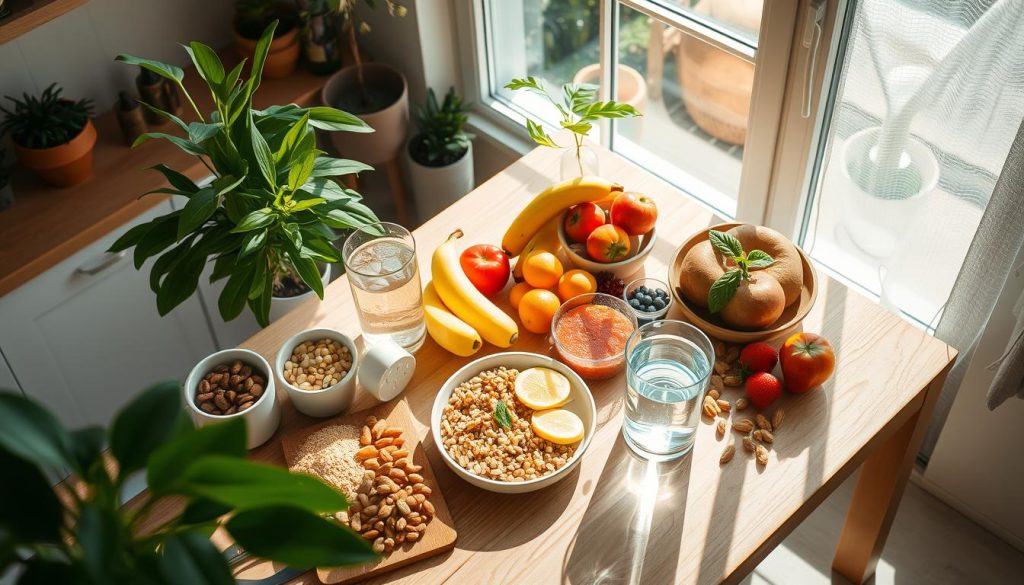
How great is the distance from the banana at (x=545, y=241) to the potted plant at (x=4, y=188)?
120 centimetres

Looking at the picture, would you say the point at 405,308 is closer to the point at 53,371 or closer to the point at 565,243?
the point at 565,243

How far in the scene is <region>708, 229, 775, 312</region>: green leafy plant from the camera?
1451 millimetres

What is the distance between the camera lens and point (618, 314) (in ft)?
5.06

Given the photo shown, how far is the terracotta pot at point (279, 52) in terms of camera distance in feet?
7.81

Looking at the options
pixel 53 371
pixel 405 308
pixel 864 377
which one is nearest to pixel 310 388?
pixel 405 308

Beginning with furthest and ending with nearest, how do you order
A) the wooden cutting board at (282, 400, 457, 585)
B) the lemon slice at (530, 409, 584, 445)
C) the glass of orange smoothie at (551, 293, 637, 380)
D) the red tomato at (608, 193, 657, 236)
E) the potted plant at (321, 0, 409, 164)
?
the potted plant at (321, 0, 409, 164)
the red tomato at (608, 193, 657, 236)
the glass of orange smoothie at (551, 293, 637, 380)
the lemon slice at (530, 409, 584, 445)
the wooden cutting board at (282, 400, 457, 585)

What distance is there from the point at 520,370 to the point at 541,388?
74 millimetres

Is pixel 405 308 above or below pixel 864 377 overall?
above

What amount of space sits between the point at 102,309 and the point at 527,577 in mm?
1395

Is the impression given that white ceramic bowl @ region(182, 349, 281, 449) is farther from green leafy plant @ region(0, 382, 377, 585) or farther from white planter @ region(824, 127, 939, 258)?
white planter @ region(824, 127, 939, 258)

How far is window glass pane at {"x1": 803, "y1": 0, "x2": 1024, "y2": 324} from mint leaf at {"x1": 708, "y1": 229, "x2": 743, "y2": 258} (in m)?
0.43

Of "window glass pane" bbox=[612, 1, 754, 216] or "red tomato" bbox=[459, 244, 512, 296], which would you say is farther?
"window glass pane" bbox=[612, 1, 754, 216]

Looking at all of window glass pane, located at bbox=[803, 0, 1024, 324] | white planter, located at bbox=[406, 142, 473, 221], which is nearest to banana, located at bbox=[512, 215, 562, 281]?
window glass pane, located at bbox=[803, 0, 1024, 324]

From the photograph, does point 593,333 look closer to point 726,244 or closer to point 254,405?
point 726,244
